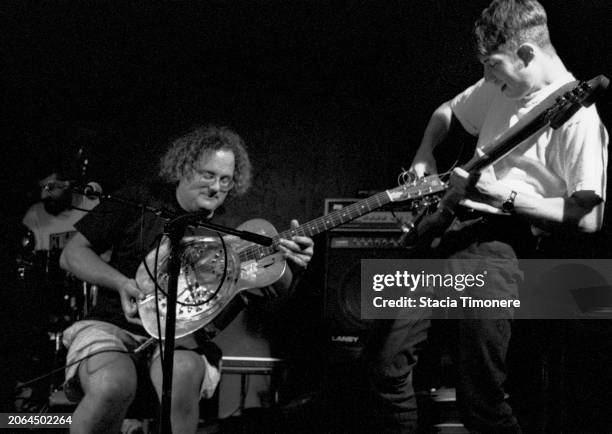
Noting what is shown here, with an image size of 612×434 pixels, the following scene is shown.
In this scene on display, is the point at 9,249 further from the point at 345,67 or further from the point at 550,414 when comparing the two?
the point at 550,414

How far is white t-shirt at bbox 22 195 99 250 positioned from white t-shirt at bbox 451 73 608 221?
2.17 meters

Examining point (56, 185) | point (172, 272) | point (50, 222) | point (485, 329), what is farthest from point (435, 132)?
point (50, 222)

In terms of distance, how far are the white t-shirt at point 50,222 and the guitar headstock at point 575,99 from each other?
2389mm

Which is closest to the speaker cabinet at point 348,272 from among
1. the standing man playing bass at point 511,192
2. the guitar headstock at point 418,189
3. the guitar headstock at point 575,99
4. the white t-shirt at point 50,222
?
the guitar headstock at point 418,189

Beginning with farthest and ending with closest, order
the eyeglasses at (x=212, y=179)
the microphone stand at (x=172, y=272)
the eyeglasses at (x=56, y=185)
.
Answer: the eyeglasses at (x=212, y=179) < the eyeglasses at (x=56, y=185) < the microphone stand at (x=172, y=272)

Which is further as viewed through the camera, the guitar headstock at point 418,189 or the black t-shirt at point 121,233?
the black t-shirt at point 121,233

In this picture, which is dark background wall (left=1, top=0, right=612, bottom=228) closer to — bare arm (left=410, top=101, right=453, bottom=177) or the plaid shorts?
bare arm (left=410, top=101, right=453, bottom=177)

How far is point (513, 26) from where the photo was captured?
2.45 metres

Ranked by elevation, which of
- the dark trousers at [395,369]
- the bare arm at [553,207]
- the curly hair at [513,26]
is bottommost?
the dark trousers at [395,369]

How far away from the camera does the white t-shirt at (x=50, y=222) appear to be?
3.63 meters

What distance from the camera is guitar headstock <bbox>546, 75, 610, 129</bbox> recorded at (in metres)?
2.25

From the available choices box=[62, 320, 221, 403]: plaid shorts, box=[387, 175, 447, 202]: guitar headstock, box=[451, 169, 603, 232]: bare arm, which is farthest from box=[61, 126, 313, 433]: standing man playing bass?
box=[451, 169, 603, 232]: bare arm

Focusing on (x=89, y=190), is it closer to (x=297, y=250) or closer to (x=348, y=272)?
(x=297, y=250)

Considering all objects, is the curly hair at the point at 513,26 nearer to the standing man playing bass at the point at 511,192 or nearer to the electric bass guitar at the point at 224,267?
the standing man playing bass at the point at 511,192
